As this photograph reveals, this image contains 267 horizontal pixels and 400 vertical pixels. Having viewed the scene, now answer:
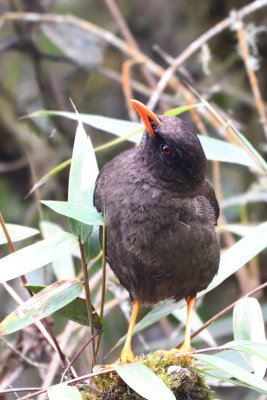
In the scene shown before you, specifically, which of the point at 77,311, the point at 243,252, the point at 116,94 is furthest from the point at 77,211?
the point at 116,94

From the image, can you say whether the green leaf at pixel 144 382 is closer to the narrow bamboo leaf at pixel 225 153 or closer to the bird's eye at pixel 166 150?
the bird's eye at pixel 166 150

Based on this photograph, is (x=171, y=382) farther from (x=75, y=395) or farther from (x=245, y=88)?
(x=245, y=88)

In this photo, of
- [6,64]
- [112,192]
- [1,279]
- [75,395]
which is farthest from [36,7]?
[75,395]

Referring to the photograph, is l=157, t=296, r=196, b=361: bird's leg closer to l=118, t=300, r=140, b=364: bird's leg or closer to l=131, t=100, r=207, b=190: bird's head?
l=118, t=300, r=140, b=364: bird's leg

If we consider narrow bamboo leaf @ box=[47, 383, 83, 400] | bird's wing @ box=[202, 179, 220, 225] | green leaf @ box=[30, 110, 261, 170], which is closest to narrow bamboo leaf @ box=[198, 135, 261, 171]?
green leaf @ box=[30, 110, 261, 170]

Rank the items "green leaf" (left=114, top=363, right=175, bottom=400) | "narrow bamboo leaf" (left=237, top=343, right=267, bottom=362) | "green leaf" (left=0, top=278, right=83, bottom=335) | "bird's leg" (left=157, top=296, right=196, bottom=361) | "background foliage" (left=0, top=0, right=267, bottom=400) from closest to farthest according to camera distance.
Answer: "green leaf" (left=114, top=363, right=175, bottom=400) < "narrow bamboo leaf" (left=237, top=343, right=267, bottom=362) < "green leaf" (left=0, top=278, right=83, bottom=335) < "bird's leg" (left=157, top=296, right=196, bottom=361) < "background foliage" (left=0, top=0, right=267, bottom=400)

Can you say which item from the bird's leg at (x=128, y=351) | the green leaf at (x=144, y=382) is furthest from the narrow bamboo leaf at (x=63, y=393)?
the bird's leg at (x=128, y=351)
